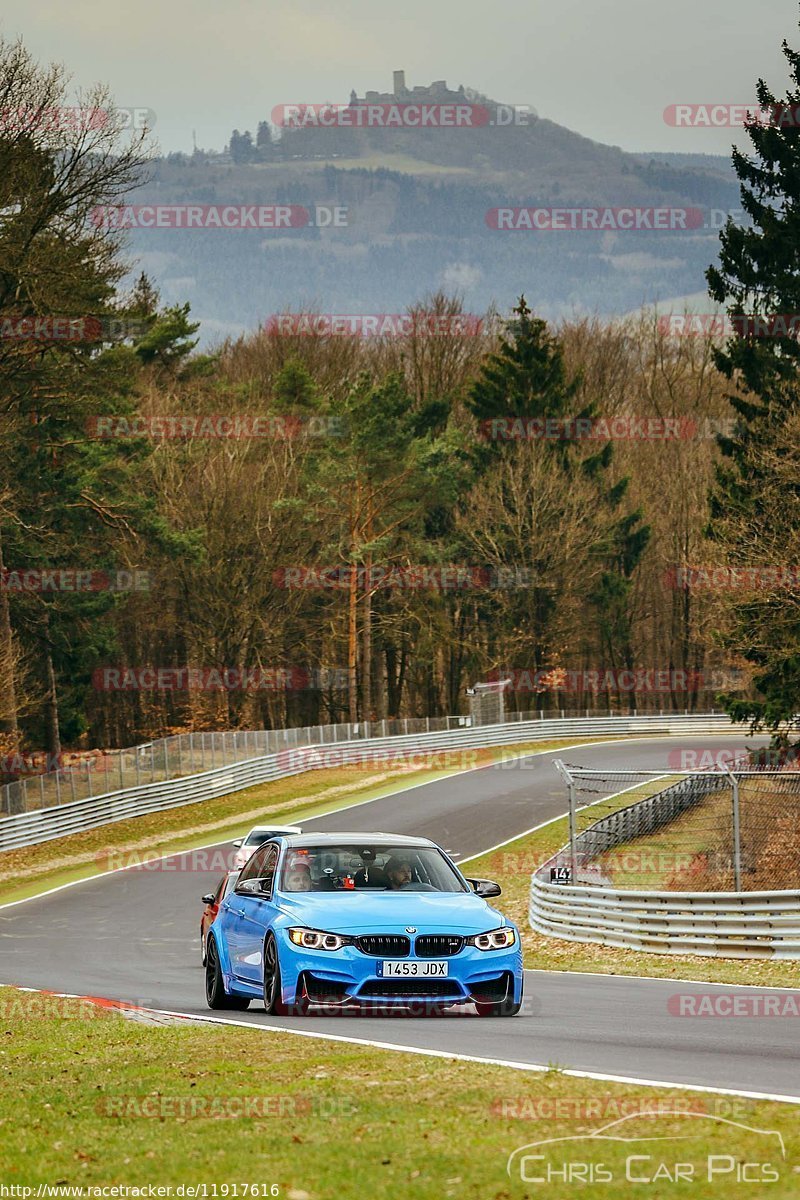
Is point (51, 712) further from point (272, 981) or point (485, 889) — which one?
point (272, 981)

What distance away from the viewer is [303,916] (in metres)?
12.6

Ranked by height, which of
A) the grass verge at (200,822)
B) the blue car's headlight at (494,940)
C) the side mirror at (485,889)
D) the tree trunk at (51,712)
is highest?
the side mirror at (485,889)

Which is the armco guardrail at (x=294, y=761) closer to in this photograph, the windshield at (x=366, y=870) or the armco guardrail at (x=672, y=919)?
the armco guardrail at (x=672, y=919)

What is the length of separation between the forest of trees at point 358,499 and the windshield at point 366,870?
24.6m

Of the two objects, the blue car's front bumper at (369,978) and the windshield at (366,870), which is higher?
the windshield at (366,870)

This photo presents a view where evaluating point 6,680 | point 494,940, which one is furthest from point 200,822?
point 494,940

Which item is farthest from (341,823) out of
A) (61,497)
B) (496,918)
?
(496,918)

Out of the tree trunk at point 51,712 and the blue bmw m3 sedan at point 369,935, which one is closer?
the blue bmw m3 sedan at point 369,935

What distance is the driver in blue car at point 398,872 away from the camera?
533 inches

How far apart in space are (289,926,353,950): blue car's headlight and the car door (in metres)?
0.56

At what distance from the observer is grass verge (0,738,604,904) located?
39625mm

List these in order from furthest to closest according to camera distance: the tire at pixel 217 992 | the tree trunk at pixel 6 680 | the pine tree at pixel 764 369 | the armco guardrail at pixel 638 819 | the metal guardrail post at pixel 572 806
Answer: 1. the tree trunk at pixel 6 680
2. the pine tree at pixel 764 369
3. the armco guardrail at pixel 638 819
4. the metal guardrail post at pixel 572 806
5. the tire at pixel 217 992

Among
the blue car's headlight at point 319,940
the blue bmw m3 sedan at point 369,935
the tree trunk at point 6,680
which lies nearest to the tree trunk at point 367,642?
the tree trunk at point 6,680

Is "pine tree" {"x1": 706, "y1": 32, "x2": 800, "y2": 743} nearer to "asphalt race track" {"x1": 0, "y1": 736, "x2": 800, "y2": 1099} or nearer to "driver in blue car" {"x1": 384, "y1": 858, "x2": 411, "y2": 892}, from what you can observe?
"asphalt race track" {"x1": 0, "y1": 736, "x2": 800, "y2": 1099}
